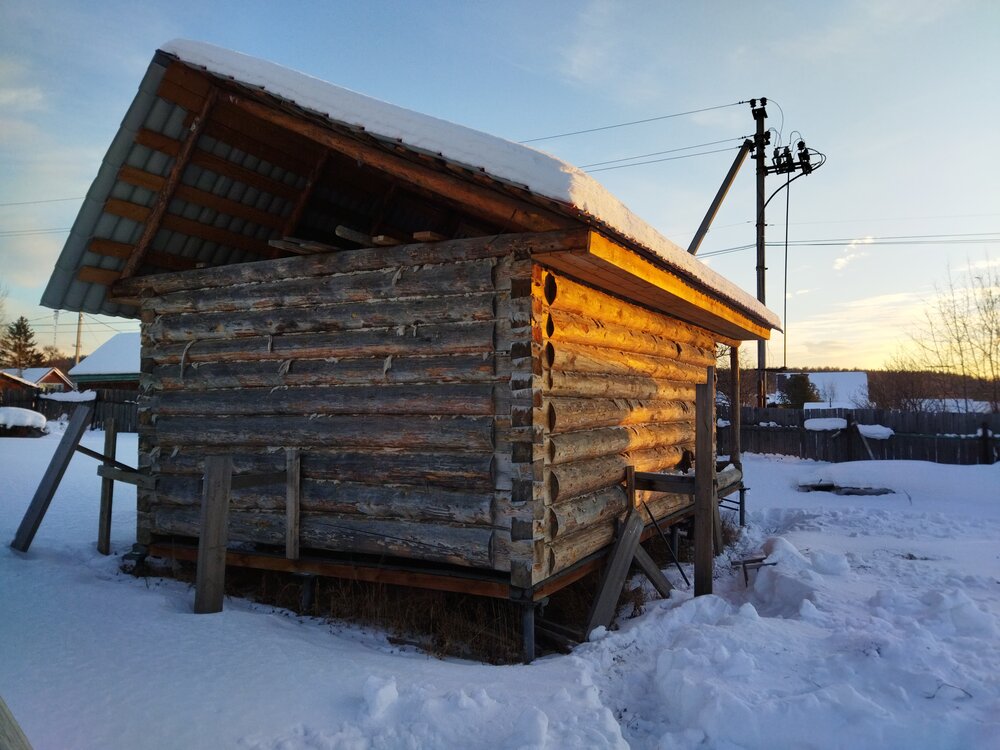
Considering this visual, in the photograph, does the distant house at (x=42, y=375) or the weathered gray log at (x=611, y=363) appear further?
the distant house at (x=42, y=375)

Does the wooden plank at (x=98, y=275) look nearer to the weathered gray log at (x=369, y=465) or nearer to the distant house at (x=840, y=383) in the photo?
the weathered gray log at (x=369, y=465)

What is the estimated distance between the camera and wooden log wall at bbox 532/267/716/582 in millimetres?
5500

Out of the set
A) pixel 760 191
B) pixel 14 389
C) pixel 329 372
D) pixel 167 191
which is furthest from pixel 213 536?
pixel 14 389

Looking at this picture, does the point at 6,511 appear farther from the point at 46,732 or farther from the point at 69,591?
the point at 46,732

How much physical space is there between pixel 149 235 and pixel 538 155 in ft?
15.5

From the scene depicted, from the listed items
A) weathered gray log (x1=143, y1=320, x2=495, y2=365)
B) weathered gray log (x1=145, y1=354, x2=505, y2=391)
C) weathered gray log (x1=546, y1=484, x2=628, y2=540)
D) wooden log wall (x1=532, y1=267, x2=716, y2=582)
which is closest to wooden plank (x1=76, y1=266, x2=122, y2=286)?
weathered gray log (x1=143, y1=320, x2=495, y2=365)

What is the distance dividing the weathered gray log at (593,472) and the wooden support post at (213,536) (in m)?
2.70

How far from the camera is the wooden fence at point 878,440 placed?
53.1 feet

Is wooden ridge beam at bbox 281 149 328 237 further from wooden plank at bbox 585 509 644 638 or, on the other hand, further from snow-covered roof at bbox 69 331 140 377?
snow-covered roof at bbox 69 331 140 377

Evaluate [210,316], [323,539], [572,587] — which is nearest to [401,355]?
[323,539]

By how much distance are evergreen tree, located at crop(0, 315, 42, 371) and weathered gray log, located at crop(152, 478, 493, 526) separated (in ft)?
171

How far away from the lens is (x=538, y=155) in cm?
462

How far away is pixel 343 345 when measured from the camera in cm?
623

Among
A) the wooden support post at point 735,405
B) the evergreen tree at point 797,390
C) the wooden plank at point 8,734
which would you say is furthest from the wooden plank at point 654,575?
the evergreen tree at point 797,390
